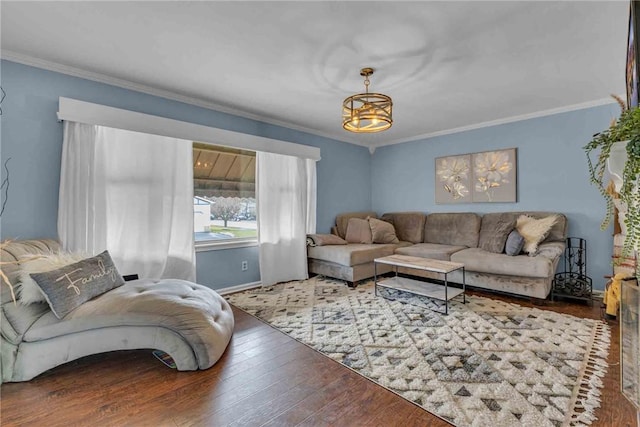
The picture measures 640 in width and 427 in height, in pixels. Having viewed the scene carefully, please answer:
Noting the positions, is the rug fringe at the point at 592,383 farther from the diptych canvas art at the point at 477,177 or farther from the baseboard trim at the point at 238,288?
the baseboard trim at the point at 238,288

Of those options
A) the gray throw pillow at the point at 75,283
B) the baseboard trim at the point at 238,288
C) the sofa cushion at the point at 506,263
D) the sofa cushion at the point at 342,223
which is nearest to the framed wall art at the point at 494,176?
the sofa cushion at the point at 506,263

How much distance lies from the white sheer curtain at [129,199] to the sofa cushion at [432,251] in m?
2.82

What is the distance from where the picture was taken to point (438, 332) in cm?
248

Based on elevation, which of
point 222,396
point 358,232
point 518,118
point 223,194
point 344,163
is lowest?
point 222,396

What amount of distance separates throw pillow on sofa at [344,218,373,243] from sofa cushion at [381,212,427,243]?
2.19 feet

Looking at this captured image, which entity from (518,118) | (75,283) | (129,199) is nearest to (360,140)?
(518,118)

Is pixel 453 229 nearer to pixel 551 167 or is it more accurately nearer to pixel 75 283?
pixel 551 167

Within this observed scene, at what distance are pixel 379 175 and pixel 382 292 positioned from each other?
273 centimetres

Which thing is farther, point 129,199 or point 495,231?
point 495,231

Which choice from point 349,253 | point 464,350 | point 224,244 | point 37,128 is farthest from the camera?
point 349,253

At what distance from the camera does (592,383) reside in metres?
1.77

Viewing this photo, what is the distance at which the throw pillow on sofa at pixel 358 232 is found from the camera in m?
4.71

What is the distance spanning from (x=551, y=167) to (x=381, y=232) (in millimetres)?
2376

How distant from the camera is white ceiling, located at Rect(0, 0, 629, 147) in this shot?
191 cm
